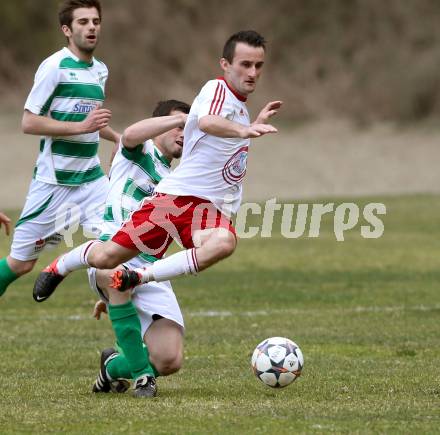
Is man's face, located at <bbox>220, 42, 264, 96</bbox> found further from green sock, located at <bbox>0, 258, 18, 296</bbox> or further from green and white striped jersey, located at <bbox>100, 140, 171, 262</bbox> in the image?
green sock, located at <bbox>0, 258, 18, 296</bbox>

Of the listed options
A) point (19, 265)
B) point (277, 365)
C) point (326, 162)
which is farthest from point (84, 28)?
point (326, 162)

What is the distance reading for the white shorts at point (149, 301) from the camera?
8094 millimetres

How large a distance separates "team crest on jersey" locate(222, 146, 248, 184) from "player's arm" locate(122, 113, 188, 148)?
1.25ft

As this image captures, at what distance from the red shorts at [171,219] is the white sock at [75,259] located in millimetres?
394

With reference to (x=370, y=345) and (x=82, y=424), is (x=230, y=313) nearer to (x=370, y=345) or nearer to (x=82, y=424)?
(x=370, y=345)

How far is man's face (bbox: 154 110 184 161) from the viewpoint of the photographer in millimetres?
8344

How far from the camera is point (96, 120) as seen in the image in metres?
8.80

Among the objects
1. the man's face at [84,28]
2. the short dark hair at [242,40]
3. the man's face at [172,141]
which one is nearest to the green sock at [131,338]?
the man's face at [172,141]

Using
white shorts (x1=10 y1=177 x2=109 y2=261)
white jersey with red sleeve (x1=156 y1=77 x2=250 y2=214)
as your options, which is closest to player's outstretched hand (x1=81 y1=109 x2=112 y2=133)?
white shorts (x1=10 y1=177 x2=109 y2=261)

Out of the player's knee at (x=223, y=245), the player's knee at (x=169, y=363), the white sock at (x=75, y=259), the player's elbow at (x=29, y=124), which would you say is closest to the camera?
the player's knee at (x=223, y=245)

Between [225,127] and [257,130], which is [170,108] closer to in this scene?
[225,127]

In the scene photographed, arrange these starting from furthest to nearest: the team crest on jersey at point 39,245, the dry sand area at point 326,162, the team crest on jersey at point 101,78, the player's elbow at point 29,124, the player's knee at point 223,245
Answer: the dry sand area at point 326,162
the team crest on jersey at point 39,245
the team crest on jersey at point 101,78
the player's elbow at point 29,124
the player's knee at point 223,245

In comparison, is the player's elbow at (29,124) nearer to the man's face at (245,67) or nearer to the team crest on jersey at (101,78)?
the team crest on jersey at (101,78)

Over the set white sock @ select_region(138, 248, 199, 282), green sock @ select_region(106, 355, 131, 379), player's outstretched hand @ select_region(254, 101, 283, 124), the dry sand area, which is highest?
the dry sand area
